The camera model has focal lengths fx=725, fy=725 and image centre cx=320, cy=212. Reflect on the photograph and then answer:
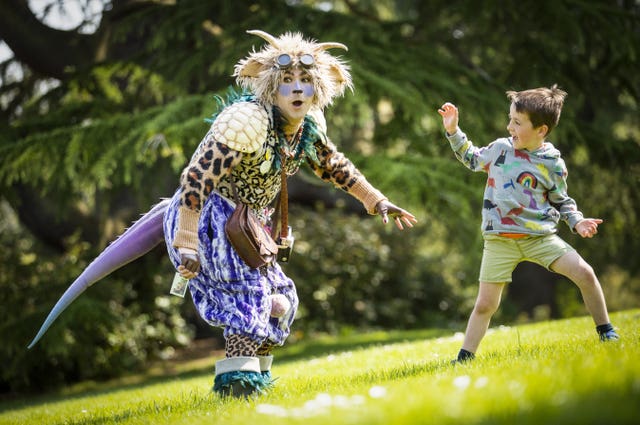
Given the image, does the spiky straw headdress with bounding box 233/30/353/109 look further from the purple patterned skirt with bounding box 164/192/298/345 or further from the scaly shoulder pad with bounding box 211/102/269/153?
the purple patterned skirt with bounding box 164/192/298/345

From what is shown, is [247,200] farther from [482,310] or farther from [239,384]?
[482,310]

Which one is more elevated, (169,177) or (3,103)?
(3,103)

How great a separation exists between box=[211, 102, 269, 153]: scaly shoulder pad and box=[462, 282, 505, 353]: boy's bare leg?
1538 millimetres

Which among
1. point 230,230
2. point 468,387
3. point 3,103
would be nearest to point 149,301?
point 3,103

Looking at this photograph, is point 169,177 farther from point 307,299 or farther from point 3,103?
point 307,299

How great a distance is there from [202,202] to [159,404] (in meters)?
1.49

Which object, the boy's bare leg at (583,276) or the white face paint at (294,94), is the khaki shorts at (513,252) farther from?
the white face paint at (294,94)

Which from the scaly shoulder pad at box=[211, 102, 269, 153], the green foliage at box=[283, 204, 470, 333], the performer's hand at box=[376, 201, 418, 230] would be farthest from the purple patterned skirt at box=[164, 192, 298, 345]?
the green foliage at box=[283, 204, 470, 333]

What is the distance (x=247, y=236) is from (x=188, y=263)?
353 mm

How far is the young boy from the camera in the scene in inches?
157

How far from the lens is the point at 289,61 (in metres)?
3.96

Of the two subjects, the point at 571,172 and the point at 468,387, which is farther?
the point at 571,172

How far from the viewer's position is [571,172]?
11.4m

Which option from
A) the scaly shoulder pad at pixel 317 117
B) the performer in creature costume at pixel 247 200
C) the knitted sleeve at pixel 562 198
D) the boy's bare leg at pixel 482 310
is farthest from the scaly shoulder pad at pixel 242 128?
the knitted sleeve at pixel 562 198
